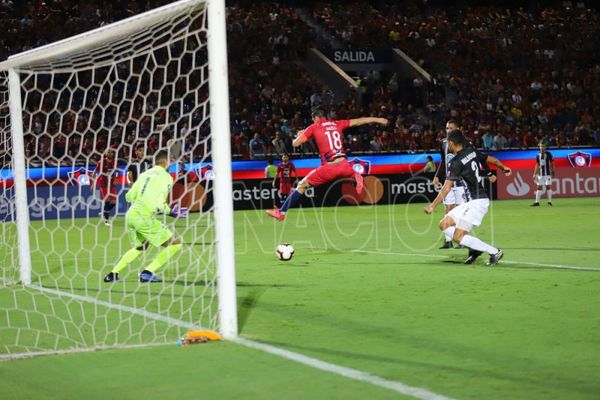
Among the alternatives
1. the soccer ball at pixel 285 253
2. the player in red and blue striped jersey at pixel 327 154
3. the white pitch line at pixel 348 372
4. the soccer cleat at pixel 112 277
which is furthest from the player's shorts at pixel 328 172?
the white pitch line at pixel 348 372

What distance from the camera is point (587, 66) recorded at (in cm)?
4088

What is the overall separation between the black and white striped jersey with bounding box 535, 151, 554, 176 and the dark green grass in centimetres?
1354

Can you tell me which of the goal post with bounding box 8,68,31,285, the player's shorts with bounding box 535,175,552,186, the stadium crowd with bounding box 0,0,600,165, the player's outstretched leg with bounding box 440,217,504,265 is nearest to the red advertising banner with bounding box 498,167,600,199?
the stadium crowd with bounding box 0,0,600,165

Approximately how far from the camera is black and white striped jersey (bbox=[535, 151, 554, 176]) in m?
27.9

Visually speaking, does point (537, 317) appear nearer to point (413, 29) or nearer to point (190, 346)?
point (190, 346)

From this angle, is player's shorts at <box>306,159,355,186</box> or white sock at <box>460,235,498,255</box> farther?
player's shorts at <box>306,159,355,186</box>

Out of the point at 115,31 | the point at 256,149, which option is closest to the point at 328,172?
the point at 115,31

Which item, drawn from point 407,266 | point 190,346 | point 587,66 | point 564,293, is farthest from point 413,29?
point 190,346

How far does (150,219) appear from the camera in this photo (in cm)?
1085

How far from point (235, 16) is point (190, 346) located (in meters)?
30.8

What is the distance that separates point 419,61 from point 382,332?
32.8 meters

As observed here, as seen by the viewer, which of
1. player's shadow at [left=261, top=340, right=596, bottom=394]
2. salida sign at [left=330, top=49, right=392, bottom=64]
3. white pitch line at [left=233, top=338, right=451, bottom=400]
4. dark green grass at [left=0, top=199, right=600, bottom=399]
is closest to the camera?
white pitch line at [left=233, top=338, right=451, bottom=400]

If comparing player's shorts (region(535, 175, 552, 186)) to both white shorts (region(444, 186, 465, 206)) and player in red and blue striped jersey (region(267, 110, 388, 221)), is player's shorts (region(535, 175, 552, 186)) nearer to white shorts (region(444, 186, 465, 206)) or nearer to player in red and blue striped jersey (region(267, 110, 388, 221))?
white shorts (region(444, 186, 465, 206))

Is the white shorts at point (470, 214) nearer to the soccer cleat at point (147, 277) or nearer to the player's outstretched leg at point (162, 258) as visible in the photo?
the player's outstretched leg at point (162, 258)
